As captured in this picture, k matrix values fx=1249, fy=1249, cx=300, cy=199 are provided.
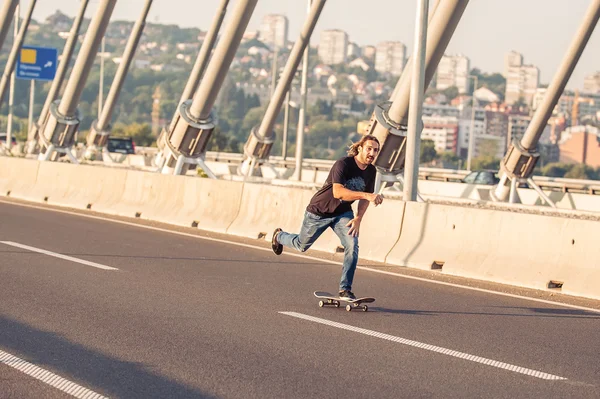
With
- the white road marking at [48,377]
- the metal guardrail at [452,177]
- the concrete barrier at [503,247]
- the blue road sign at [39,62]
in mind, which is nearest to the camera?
the white road marking at [48,377]

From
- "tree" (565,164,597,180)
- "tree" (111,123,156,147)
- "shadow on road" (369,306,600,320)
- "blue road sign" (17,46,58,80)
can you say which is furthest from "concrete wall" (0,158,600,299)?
"tree" (565,164,597,180)

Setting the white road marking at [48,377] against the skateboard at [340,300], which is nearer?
the white road marking at [48,377]

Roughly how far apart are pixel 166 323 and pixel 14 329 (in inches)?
47.9

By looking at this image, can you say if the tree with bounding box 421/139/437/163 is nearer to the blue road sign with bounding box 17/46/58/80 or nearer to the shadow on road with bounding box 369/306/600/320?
the blue road sign with bounding box 17/46/58/80

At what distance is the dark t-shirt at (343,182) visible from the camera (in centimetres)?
1119

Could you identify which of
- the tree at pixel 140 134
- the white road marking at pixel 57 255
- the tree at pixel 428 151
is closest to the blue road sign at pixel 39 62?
the tree at pixel 140 134

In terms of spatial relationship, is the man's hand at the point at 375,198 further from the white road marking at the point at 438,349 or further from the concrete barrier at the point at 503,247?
the concrete barrier at the point at 503,247

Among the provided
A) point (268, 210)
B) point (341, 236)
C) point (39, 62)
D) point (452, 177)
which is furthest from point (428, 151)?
point (341, 236)

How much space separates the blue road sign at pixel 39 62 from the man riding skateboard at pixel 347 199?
5693cm

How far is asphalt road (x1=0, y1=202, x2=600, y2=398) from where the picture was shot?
7520 mm

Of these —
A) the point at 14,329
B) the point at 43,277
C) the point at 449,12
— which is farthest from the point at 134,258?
the point at 449,12

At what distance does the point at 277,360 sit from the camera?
8312mm

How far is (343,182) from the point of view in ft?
36.7

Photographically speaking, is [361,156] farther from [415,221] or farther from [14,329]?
[415,221]
